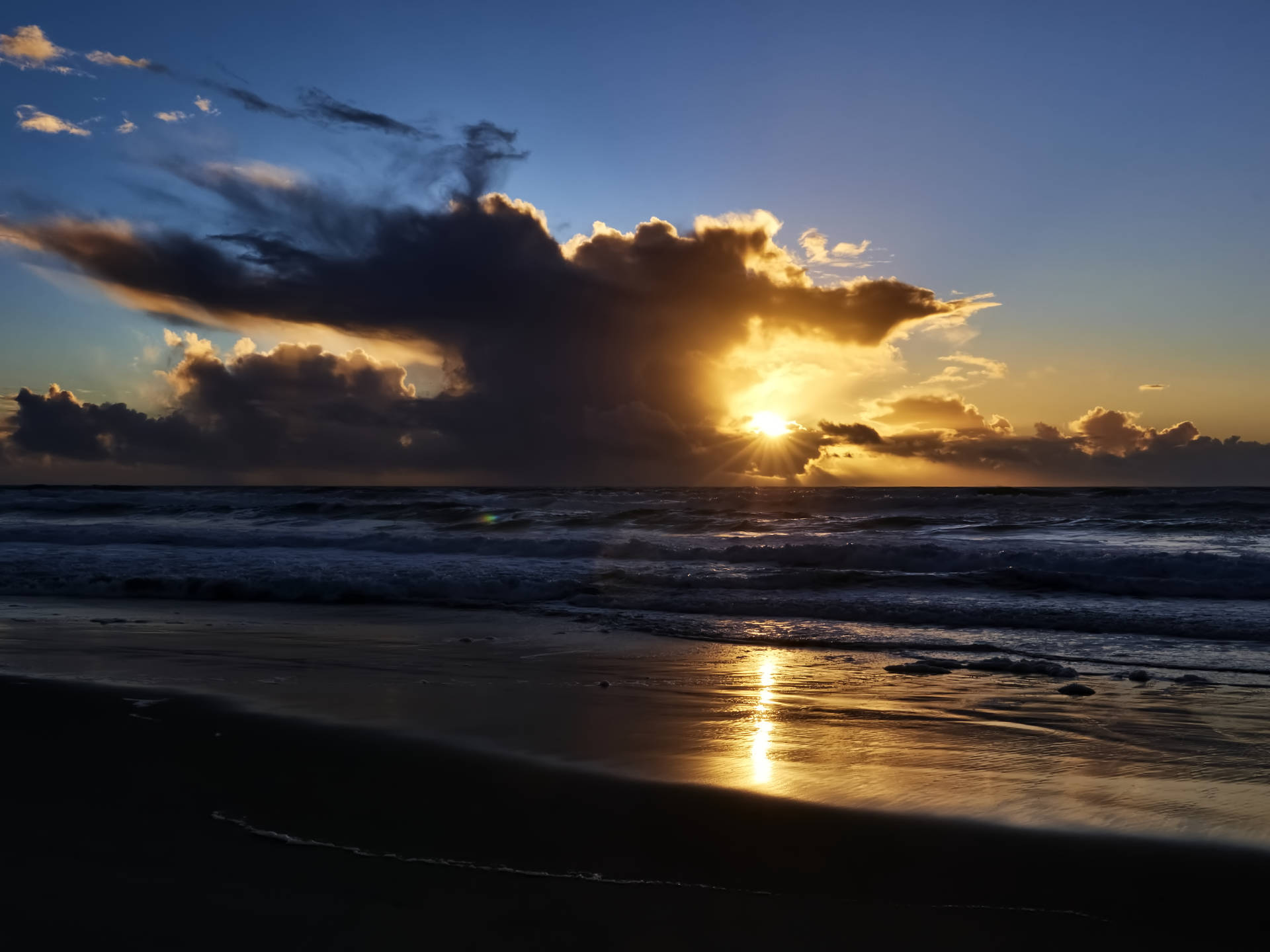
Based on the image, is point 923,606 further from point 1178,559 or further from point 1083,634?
point 1178,559

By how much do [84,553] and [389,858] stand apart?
17.1 meters

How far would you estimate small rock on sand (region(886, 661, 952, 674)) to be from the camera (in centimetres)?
753

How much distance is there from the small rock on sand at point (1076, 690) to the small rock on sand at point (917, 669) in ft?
3.34

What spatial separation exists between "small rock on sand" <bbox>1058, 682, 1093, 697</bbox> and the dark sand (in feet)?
10.6

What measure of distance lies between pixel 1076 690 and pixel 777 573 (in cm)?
831

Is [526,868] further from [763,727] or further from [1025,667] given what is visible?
[1025,667]

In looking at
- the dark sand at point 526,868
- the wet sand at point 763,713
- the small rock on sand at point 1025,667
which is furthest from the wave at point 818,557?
the dark sand at point 526,868

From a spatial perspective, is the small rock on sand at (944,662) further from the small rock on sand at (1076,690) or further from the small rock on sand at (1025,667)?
the small rock on sand at (1076,690)

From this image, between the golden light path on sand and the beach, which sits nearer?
the beach

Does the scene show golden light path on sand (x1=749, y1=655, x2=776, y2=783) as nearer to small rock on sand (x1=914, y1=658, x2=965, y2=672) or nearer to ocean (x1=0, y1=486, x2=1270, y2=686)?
small rock on sand (x1=914, y1=658, x2=965, y2=672)

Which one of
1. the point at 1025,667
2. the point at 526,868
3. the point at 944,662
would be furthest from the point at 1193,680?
the point at 526,868

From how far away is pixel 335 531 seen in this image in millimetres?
25391

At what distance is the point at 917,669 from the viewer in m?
7.60

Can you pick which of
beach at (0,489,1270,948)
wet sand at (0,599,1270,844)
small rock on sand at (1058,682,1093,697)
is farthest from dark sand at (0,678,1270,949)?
small rock on sand at (1058,682,1093,697)
